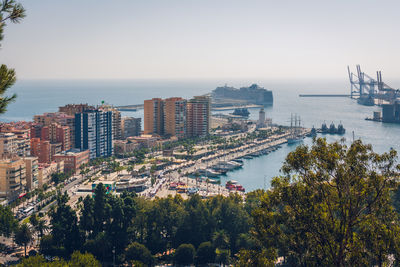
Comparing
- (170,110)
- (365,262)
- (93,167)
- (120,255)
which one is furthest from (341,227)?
(170,110)

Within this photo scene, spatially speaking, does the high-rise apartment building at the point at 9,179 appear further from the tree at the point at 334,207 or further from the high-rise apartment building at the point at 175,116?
the high-rise apartment building at the point at 175,116

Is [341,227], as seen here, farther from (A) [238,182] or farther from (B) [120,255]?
(A) [238,182]

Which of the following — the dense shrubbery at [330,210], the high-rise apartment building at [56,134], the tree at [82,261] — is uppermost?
the dense shrubbery at [330,210]

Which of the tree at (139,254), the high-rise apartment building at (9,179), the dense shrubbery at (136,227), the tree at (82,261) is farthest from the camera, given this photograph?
the high-rise apartment building at (9,179)

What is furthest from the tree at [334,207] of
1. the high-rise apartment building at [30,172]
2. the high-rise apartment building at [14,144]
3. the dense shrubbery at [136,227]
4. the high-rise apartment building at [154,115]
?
the high-rise apartment building at [154,115]

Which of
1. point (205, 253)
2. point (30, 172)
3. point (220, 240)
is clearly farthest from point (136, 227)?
point (30, 172)

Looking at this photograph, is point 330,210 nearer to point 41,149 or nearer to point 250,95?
point 41,149

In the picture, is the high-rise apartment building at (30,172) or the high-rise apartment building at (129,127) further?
the high-rise apartment building at (129,127)

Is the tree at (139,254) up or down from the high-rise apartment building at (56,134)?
down
